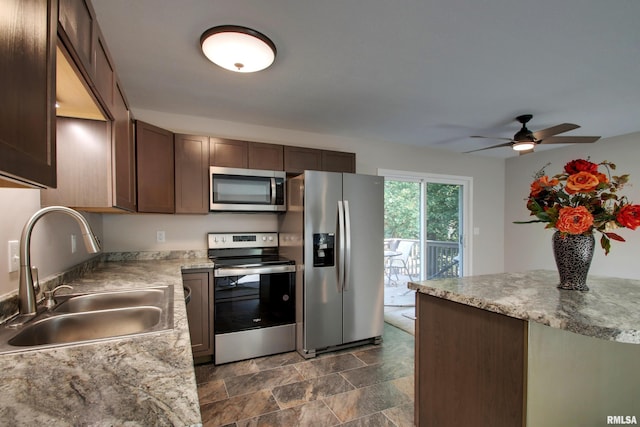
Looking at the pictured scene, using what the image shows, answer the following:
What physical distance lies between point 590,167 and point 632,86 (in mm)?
1821

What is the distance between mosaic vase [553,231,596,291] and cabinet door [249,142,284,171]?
240 cm

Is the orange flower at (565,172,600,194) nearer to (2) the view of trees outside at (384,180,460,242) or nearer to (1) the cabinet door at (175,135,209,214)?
(1) the cabinet door at (175,135,209,214)

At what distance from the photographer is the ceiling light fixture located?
5.41ft

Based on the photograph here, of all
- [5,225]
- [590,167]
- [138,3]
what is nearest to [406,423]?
[590,167]

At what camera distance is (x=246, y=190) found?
2.97 m

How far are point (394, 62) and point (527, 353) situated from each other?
1.80 m

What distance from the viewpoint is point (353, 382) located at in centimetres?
235

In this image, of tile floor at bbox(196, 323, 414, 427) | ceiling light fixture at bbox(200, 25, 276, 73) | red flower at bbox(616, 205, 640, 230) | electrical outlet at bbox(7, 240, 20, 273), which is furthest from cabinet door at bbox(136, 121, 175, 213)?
red flower at bbox(616, 205, 640, 230)

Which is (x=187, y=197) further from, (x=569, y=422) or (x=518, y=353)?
(x=569, y=422)

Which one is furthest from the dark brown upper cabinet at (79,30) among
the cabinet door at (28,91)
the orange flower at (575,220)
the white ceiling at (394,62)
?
the orange flower at (575,220)

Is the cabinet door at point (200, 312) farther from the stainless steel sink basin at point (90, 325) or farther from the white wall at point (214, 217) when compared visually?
the stainless steel sink basin at point (90, 325)

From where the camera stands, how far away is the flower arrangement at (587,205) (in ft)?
4.21

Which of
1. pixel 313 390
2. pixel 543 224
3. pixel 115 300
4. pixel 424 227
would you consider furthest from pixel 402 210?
pixel 115 300

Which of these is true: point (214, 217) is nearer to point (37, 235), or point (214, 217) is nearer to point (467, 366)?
point (37, 235)
